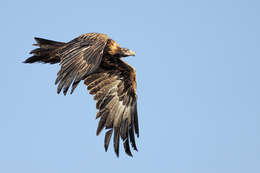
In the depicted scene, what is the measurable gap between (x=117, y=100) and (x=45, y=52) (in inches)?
105

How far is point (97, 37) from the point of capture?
42.0ft

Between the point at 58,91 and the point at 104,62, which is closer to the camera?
the point at 58,91

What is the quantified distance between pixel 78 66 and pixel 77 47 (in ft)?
2.35

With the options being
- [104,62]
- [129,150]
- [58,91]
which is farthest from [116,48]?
[58,91]

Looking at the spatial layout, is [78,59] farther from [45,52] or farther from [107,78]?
[107,78]

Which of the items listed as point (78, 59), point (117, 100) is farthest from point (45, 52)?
point (117, 100)

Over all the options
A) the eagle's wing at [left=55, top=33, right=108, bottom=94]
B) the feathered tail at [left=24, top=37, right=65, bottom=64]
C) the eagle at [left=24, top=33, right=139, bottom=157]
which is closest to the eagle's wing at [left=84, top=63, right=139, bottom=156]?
the eagle at [left=24, top=33, right=139, bottom=157]

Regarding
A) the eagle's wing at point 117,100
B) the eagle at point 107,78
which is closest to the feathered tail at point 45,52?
the eagle at point 107,78

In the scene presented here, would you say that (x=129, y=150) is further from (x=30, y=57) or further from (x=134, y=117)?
(x=30, y=57)

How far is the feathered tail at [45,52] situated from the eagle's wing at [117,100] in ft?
5.11

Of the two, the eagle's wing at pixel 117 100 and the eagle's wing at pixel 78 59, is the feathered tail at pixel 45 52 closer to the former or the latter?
the eagle's wing at pixel 78 59

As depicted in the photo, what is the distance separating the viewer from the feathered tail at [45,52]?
13453 millimetres

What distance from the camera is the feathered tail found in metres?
13.5

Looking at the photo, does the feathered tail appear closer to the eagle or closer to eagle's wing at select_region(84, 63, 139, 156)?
the eagle
